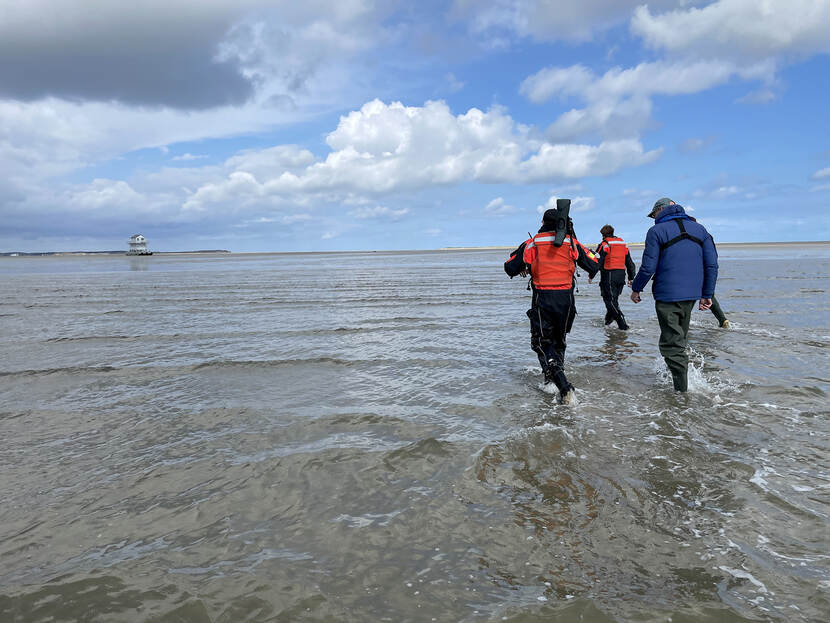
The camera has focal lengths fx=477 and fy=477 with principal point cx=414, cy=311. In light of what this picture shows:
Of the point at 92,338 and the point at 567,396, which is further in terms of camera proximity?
the point at 92,338

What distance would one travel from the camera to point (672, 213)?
714cm

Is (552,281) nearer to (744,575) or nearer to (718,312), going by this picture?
(744,575)

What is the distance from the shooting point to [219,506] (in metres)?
4.27

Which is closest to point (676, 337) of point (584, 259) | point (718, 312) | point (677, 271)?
point (677, 271)

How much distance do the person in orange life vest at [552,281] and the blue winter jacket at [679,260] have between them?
2.78 feet

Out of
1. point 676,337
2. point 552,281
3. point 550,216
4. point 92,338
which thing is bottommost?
point 92,338

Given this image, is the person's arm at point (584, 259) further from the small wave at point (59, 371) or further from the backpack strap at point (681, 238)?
the small wave at point (59, 371)

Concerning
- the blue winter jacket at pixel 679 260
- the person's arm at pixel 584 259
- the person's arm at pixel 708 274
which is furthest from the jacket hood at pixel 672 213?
the person's arm at pixel 584 259

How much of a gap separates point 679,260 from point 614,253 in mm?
5991

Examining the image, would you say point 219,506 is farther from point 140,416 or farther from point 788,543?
point 788,543

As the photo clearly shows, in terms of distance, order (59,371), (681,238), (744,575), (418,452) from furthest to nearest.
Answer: (59,371) → (681,238) → (418,452) → (744,575)

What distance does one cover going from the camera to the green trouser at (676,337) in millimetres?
7199

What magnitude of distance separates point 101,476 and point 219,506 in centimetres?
159

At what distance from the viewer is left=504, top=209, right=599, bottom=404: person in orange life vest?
6.94 meters
